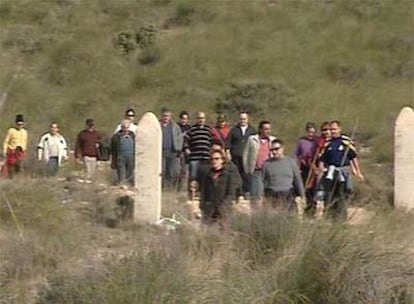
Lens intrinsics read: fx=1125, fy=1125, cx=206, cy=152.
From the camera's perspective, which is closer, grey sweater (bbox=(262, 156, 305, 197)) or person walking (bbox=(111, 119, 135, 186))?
grey sweater (bbox=(262, 156, 305, 197))

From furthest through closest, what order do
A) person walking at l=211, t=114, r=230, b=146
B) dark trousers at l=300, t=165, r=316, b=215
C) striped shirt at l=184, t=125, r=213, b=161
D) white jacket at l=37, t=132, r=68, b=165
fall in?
white jacket at l=37, t=132, r=68, b=165
person walking at l=211, t=114, r=230, b=146
striped shirt at l=184, t=125, r=213, b=161
dark trousers at l=300, t=165, r=316, b=215

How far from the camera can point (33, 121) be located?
2786cm

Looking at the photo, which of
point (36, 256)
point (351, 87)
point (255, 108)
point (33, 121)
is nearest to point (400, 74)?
point (351, 87)

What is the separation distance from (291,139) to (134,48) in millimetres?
8956

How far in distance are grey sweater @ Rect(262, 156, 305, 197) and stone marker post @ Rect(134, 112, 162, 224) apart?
1.51m

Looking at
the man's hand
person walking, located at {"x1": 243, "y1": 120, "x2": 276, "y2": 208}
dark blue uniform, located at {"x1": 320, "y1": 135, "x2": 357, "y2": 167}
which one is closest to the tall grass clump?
dark blue uniform, located at {"x1": 320, "y1": 135, "x2": 357, "y2": 167}

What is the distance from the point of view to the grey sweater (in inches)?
542

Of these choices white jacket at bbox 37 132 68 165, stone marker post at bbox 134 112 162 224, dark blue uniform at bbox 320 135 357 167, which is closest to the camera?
stone marker post at bbox 134 112 162 224

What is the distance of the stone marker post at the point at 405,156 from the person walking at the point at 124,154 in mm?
3972

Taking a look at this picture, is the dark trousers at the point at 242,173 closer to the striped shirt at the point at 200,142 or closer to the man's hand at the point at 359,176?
the striped shirt at the point at 200,142

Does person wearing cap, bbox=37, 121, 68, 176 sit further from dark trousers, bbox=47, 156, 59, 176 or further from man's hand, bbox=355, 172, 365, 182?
man's hand, bbox=355, 172, 365, 182

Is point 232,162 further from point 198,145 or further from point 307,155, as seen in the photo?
point 198,145

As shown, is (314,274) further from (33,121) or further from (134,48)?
(134,48)

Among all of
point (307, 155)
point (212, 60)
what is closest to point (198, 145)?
point (307, 155)
